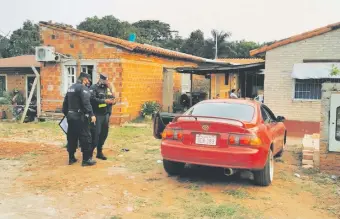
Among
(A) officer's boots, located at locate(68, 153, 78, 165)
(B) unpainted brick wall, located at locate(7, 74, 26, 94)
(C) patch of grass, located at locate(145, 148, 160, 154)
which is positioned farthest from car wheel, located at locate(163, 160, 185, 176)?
(B) unpainted brick wall, located at locate(7, 74, 26, 94)

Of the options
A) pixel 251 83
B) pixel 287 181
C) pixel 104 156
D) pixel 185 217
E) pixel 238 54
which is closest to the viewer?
pixel 185 217

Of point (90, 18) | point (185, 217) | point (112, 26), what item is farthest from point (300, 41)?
point (90, 18)

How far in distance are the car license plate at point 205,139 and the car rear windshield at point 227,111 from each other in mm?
668

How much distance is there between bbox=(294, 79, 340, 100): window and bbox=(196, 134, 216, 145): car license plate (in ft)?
25.3

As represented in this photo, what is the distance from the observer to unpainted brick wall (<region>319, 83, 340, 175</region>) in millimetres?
7129

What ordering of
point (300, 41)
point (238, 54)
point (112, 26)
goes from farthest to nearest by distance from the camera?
1. point (238, 54)
2. point (112, 26)
3. point (300, 41)

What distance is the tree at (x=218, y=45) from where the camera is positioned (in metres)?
46.0

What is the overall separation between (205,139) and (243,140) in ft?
1.95

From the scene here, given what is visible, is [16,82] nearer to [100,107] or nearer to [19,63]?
[19,63]

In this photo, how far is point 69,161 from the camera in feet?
25.6

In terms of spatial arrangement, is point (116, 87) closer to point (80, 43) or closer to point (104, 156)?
point (80, 43)

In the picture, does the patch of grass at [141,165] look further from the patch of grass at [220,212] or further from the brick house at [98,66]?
the brick house at [98,66]

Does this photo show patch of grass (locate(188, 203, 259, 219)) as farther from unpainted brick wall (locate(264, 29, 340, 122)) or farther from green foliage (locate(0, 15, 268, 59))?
green foliage (locate(0, 15, 268, 59))

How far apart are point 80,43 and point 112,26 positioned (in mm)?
26926
